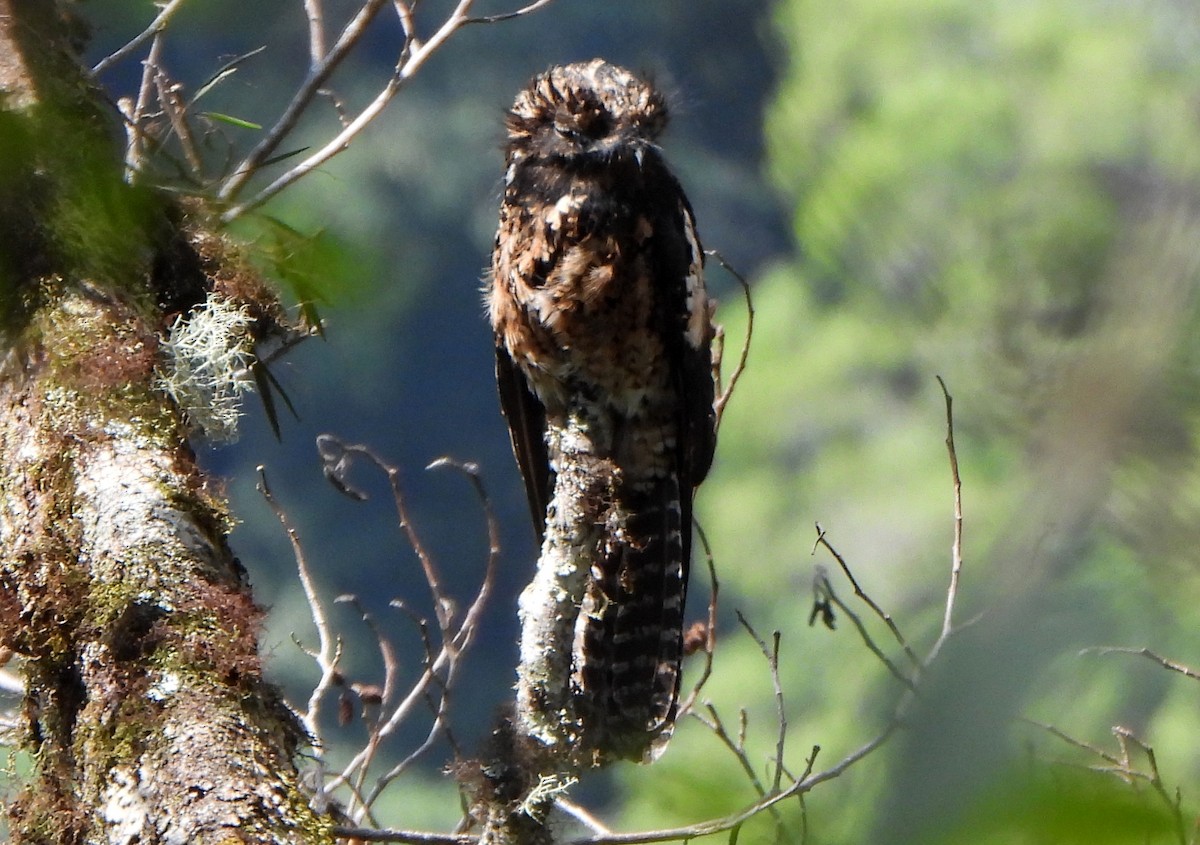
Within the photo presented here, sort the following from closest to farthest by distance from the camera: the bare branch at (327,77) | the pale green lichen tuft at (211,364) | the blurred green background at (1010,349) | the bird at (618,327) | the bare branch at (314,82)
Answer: the blurred green background at (1010,349) < the pale green lichen tuft at (211,364) < the bare branch at (327,77) < the bare branch at (314,82) < the bird at (618,327)

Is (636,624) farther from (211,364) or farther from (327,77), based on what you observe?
(327,77)

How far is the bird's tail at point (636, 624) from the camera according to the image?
3020 millimetres

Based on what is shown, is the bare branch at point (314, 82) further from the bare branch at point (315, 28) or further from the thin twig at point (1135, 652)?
the thin twig at point (1135, 652)

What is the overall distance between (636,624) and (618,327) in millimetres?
760

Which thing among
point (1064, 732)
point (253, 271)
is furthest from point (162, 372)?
point (1064, 732)

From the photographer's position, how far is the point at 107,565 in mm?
1761

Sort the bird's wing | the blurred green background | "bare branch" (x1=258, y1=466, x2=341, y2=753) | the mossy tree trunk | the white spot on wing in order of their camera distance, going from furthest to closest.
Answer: the bird's wing → the white spot on wing → "bare branch" (x1=258, y1=466, x2=341, y2=753) → the mossy tree trunk → the blurred green background

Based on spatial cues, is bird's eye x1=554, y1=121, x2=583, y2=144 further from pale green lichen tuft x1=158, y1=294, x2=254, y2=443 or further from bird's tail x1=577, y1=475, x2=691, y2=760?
pale green lichen tuft x1=158, y1=294, x2=254, y2=443

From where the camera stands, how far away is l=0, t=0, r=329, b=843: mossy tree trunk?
1552 mm

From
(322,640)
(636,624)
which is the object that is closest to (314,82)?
(322,640)

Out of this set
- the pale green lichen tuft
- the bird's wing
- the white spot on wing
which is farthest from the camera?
the bird's wing

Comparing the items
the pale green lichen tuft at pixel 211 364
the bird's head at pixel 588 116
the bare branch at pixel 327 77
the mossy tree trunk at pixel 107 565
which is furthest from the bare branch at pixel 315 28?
the pale green lichen tuft at pixel 211 364

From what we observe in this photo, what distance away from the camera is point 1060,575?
0.63 metres

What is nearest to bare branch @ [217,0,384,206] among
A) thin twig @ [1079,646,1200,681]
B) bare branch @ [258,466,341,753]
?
bare branch @ [258,466,341,753]
